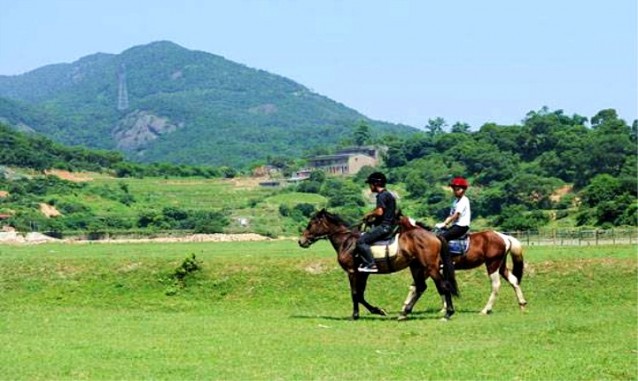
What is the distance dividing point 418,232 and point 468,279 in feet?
17.0

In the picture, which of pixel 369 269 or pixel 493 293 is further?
pixel 493 293


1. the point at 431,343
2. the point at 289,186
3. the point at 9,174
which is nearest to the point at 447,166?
the point at 289,186

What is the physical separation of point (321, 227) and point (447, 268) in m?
2.72

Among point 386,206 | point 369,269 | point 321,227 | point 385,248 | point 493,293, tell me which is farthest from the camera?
point 321,227

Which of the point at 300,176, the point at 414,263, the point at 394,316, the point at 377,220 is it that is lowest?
the point at 394,316

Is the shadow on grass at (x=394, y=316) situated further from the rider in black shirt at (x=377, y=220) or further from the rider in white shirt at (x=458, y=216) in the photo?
the rider in white shirt at (x=458, y=216)

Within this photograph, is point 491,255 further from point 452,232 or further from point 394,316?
point 394,316

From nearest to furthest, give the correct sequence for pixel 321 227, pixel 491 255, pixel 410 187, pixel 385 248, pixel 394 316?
1. pixel 385 248
2. pixel 394 316
3. pixel 321 227
4. pixel 491 255
5. pixel 410 187

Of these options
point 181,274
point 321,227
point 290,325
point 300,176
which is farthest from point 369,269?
point 300,176

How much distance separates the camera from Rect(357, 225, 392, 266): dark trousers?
2039 centimetres

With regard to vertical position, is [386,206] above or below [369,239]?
above

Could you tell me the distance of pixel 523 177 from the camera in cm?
10706

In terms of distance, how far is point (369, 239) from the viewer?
20.5 metres

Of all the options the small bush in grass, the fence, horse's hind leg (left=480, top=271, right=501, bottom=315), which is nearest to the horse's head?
horse's hind leg (left=480, top=271, right=501, bottom=315)
